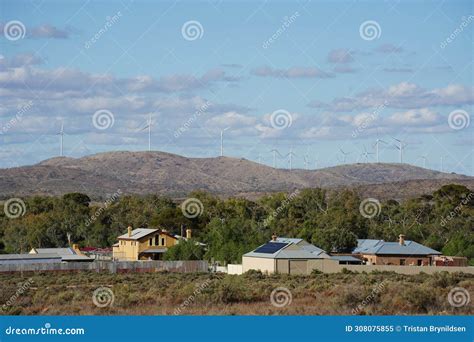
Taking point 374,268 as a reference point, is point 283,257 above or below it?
above

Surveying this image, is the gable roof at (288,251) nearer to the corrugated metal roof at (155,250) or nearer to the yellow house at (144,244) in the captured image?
the corrugated metal roof at (155,250)

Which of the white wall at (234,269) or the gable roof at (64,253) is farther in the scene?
the gable roof at (64,253)

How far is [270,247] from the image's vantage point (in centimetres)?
5250

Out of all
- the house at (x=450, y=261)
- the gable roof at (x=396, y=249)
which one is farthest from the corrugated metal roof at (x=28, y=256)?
the house at (x=450, y=261)

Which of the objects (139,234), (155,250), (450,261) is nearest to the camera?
(450,261)

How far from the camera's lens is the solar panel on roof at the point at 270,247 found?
51688mm
